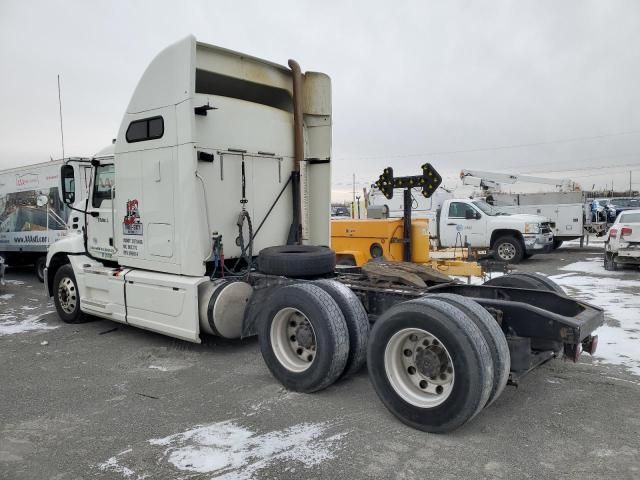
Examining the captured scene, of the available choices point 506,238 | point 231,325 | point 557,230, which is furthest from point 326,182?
point 557,230

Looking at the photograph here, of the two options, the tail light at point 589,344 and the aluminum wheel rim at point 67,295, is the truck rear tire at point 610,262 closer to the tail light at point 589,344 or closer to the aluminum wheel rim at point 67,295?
the tail light at point 589,344

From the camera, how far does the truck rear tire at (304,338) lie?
4.38 metres

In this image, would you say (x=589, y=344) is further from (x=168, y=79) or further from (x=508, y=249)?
(x=508, y=249)

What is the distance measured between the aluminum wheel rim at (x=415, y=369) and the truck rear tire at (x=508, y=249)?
41.0 ft

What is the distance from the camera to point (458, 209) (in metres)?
16.5

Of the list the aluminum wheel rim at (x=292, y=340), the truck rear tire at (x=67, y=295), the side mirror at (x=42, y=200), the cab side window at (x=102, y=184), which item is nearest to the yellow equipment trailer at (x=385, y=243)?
the aluminum wheel rim at (x=292, y=340)

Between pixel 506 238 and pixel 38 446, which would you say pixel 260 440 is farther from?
pixel 506 238

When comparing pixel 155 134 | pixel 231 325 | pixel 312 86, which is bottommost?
pixel 231 325

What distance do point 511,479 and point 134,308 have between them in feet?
16.2

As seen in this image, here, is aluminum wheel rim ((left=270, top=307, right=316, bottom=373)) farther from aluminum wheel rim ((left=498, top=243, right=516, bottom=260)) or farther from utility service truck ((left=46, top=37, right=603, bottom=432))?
aluminum wheel rim ((left=498, top=243, right=516, bottom=260))

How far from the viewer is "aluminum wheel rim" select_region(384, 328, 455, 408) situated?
12.5ft

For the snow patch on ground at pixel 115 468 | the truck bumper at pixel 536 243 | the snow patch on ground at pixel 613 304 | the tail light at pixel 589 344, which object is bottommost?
the snow patch on ground at pixel 115 468

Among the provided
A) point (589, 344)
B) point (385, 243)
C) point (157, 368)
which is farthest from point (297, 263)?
point (385, 243)

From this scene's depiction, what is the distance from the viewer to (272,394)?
15.3 feet
